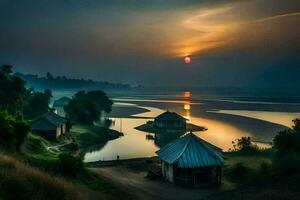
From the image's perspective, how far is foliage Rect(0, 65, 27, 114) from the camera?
185ft

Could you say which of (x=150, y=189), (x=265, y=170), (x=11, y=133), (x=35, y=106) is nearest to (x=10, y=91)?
(x=35, y=106)

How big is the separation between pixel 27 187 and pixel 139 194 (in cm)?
1459

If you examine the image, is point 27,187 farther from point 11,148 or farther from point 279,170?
point 279,170

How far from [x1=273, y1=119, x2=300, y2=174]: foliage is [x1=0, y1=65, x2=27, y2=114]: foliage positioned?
132ft

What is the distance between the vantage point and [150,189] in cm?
2862

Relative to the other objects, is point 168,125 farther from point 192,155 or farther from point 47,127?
point 192,155

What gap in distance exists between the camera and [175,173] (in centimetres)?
3033

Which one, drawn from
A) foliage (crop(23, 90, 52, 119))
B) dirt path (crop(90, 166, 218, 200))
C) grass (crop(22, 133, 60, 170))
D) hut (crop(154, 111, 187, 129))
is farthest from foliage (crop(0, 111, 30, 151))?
hut (crop(154, 111, 187, 129))

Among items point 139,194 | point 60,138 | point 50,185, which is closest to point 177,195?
point 139,194

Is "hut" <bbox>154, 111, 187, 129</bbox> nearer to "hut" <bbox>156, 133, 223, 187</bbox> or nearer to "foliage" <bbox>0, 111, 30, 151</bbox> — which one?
"hut" <bbox>156, 133, 223, 187</bbox>

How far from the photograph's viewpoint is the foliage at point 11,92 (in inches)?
2216

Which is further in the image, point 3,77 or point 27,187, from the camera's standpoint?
point 3,77

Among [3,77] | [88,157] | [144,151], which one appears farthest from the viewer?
[3,77]

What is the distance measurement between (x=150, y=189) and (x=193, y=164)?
13.8 ft
